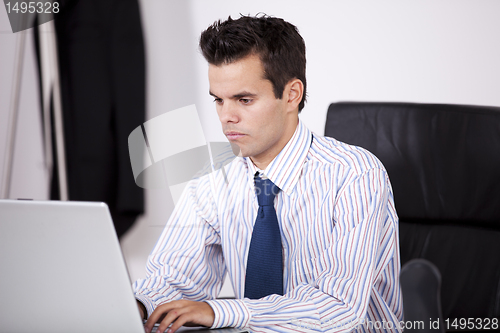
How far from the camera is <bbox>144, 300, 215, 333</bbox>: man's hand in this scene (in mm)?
787

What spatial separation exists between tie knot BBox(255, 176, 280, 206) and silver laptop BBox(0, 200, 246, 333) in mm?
535

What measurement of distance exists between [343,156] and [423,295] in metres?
0.77

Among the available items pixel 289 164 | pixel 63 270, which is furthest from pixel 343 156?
pixel 63 270

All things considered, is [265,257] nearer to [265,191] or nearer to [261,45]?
[265,191]

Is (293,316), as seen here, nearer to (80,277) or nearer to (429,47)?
(80,277)

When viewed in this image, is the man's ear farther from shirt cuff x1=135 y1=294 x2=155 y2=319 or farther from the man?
shirt cuff x1=135 y1=294 x2=155 y2=319

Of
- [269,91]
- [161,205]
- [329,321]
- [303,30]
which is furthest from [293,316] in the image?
[161,205]

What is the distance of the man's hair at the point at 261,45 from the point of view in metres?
1.13

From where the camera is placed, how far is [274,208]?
3.78 feet

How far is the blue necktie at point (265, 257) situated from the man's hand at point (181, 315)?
30cm

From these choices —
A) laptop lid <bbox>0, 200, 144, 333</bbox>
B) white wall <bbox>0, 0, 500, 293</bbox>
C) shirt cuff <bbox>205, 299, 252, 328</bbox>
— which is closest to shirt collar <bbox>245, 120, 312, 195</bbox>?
shirt cuff <bbox>205, 299, 252, 328</bbox>

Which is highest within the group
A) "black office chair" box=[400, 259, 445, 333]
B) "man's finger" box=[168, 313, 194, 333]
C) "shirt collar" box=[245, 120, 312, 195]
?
"black office chair" box=[400, 259, 445, 333]

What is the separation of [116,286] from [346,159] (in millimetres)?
649

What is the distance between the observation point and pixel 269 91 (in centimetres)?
116
